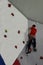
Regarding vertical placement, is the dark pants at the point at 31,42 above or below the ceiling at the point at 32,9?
below

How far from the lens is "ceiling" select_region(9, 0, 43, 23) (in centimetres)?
290

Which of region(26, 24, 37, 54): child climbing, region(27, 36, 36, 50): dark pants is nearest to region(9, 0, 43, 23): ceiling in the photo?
region(26, 24, 37, 54): child climbing

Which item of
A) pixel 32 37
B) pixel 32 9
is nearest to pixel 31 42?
pixel 32 37

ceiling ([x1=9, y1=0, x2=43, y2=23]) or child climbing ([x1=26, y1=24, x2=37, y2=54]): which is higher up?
ceiling ([x1=9, y1=0, x2=43, y2=23])

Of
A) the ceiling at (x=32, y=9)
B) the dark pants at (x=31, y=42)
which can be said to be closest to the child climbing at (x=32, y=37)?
the dark pants at (x=31, y=42)

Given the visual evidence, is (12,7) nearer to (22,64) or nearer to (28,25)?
(28,25)

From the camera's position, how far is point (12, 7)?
283cm

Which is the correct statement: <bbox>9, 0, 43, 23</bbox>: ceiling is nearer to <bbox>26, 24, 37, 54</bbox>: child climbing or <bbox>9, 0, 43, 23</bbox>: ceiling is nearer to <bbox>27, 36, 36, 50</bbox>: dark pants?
<bbox>26, 24, 37, 54</bbox>: child climbing

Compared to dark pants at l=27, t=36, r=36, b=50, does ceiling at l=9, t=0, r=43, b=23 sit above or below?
above

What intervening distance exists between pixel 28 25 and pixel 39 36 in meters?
0.21

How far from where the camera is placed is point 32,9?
9.62 feet

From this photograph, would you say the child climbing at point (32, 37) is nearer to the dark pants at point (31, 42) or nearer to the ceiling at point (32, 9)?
the dark pants at point (31, 42)

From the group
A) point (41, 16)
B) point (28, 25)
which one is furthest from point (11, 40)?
point (41, 16)

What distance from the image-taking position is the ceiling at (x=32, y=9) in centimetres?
290
